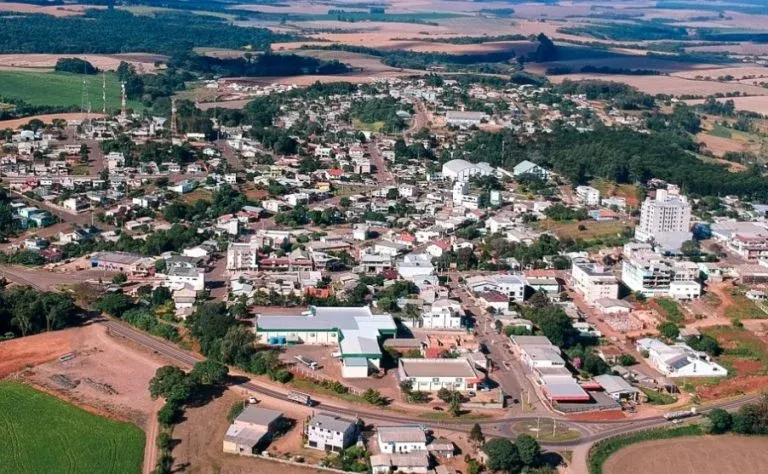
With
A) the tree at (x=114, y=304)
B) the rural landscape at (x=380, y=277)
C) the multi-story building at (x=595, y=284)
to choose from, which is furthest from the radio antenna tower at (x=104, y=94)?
the multi-story building at (x=595, y=284)

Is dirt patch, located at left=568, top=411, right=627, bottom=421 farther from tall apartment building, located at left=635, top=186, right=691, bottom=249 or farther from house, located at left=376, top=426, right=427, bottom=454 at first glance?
tall apartment building, located at left=635, top=186, right=691, bottom=249

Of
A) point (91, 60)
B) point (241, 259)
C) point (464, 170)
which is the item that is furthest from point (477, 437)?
point (91, 60)

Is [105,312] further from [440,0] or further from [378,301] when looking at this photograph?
[440,0]

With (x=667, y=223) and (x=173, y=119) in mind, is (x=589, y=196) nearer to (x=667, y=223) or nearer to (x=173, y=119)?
(x=667, y=223)

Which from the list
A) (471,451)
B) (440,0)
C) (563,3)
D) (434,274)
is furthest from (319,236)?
(563,3)

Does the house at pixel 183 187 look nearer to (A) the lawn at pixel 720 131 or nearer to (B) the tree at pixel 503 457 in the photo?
(B) the tree at pixel 503 457

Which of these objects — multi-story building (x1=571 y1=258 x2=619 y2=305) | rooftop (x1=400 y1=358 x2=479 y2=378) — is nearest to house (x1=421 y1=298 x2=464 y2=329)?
rooftop (x1=400 y1=358 x2=479 y2=378)
